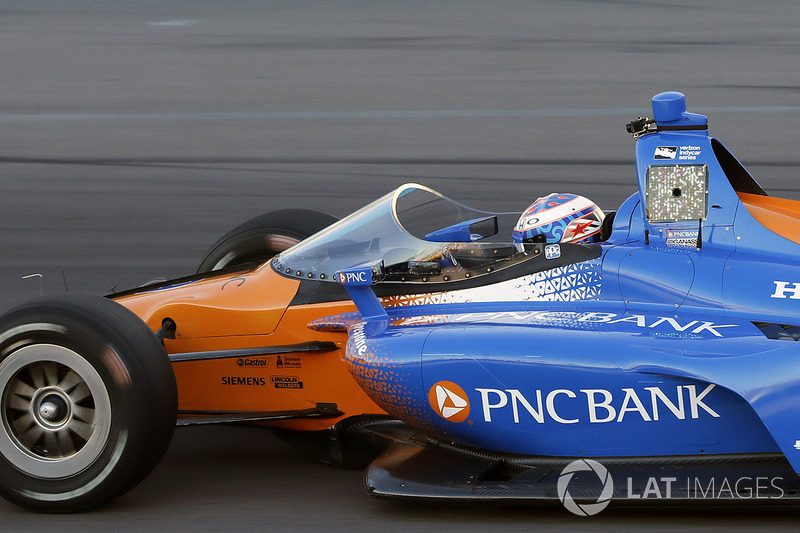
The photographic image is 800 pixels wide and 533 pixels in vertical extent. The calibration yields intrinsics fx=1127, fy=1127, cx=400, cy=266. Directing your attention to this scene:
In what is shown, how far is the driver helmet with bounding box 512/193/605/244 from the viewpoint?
16.1 ft

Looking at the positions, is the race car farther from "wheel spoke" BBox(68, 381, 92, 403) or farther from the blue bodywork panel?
"wheel spoke" BBox(68, 381, 92, 403)

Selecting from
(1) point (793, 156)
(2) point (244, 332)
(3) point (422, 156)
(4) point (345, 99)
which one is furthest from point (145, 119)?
(2) point (244, 332)

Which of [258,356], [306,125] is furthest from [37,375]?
[306,125]

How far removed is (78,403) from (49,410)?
114 mm

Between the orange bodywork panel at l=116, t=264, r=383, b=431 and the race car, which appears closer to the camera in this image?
the race car

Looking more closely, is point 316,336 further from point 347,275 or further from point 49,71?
point 49,71

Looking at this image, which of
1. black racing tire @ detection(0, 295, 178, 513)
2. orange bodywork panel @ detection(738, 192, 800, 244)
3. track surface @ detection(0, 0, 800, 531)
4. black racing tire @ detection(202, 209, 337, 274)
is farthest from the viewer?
black racing tire @ detection(202, 209, 337, 274)

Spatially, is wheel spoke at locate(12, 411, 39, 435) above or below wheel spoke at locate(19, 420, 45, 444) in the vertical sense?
above

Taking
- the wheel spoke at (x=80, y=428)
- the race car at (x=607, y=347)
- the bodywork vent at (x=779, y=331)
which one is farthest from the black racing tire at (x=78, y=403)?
the bodywork vent at (x=779, y=331)

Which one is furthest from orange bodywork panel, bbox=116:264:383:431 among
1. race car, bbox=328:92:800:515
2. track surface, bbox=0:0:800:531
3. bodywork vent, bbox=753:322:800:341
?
bodywork vent, bbox=753:322:800:341

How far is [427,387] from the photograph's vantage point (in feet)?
Answer: 14.3

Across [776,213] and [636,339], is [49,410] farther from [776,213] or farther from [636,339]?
[776,213]

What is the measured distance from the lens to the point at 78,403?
4453 millimetres

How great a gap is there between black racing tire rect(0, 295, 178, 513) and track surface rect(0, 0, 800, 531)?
0.16 meters
